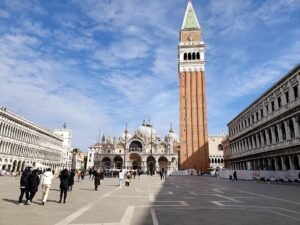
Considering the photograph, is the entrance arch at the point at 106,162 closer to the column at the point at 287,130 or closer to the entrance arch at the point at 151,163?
the entrance arch at the point at 151,163

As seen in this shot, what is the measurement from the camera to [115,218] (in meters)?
8.48

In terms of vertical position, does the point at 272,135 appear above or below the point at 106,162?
above

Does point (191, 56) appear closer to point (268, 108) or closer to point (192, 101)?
point (192, 101)

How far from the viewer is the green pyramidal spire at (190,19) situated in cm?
8344

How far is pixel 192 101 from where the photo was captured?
73250 mm

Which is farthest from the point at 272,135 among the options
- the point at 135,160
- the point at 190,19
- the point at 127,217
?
the point at 135,160

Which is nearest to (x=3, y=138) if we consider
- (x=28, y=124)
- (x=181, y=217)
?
(x=28, y=124)

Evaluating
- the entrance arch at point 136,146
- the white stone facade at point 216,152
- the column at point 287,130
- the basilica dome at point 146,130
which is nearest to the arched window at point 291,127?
the column at point 287,130

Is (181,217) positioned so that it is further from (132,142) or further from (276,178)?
(132,142)

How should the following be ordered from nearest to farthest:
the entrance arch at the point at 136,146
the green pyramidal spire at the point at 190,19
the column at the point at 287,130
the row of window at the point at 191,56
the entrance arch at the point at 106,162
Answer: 1. the column at the point at 287,130
2. the row of window at the point at 191,56
3. the green pyramidal spire at the point at 190,19
4. the entrance arch at the point at 136,146
5. the entrance arch at the point at 106,162

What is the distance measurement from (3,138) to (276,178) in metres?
49.2

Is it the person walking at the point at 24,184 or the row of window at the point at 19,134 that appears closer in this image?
the person walking at the point at 24,184

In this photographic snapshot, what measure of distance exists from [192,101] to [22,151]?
44201 mm

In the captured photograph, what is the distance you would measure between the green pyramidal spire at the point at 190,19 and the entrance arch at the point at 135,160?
44.1m
